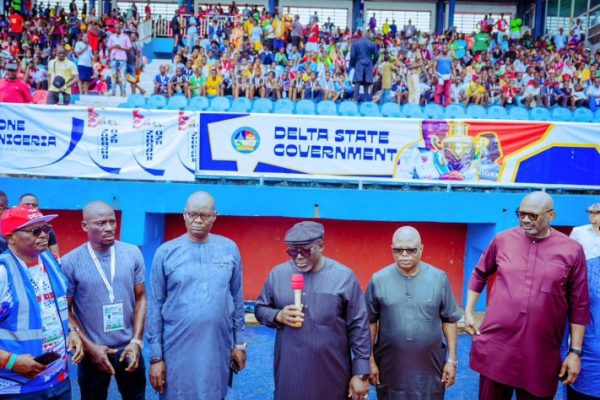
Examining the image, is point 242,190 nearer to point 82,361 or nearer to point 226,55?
point 82,361

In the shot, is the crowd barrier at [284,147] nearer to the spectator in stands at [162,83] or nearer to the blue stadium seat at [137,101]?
the blue stadium seat at [137,101]

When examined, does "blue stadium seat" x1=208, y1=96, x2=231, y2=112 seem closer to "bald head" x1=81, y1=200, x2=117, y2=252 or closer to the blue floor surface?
the blue floor surface

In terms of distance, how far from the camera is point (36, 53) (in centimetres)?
1516

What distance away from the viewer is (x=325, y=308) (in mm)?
3398

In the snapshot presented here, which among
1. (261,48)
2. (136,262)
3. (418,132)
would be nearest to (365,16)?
(261,48)

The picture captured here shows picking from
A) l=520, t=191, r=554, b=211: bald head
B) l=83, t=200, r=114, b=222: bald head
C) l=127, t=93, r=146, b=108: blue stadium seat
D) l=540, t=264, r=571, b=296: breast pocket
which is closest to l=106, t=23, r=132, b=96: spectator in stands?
l=127, t=93, r=146, b=108: blue stadium seat

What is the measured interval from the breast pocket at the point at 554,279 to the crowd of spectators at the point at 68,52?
26.4 ft

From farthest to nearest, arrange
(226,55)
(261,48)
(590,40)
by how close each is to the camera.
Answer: (590,40) < (261,48) < (226,55)

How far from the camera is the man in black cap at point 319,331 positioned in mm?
3385

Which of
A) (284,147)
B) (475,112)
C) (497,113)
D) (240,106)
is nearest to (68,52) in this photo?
(240,106)

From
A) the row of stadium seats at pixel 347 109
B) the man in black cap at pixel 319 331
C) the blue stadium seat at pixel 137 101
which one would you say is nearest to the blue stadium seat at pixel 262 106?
the row of stadium seats at pixel 347 109

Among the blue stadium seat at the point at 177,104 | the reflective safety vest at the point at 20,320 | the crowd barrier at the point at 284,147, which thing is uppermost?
the blue stadium seat at the point at 177,104

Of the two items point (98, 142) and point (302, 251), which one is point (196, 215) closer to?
point (302, 251)

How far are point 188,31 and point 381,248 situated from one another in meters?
11.9
